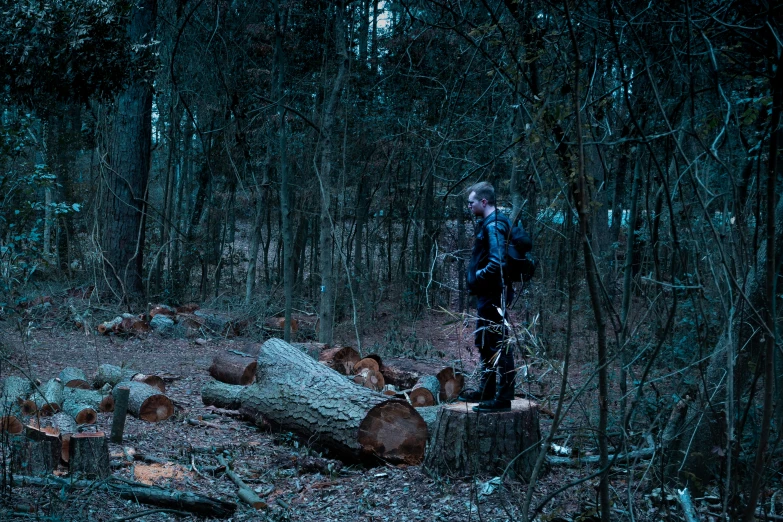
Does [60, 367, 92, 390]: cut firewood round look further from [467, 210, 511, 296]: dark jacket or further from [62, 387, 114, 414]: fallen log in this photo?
[467, 210, 511, 296]: dark jacket

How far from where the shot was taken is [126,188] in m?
14.6

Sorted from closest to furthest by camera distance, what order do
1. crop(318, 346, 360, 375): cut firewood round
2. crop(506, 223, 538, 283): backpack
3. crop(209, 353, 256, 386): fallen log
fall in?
crop(506, 223, 538, 283): backpack, crop(209, 353, 256, 386): fallen log, crop(318, 346, 360, 375): cut firewood round

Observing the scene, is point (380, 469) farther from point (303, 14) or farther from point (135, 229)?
point (303, 14)

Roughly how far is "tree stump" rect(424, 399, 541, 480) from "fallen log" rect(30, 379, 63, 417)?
3628 mm

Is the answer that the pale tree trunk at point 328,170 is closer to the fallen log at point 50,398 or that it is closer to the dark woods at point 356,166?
the dark woods at point 356,166

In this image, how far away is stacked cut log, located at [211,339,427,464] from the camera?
18.7 feet

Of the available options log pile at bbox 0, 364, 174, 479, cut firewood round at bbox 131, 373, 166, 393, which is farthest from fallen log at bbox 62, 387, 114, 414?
cut firewood round at bbox 131, 373, 166, 393

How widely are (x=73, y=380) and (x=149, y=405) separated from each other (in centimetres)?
120

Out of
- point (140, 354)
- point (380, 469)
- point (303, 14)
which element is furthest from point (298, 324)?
point (380, 469)

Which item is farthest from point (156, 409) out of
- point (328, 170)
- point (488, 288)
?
point (328, 170)

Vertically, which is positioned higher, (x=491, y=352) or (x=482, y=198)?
(x=482, y=198)

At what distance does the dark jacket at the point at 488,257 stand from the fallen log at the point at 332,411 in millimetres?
1460

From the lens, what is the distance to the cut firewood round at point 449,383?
8427 millimetres

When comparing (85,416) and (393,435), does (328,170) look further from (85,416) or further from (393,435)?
(393,435)
